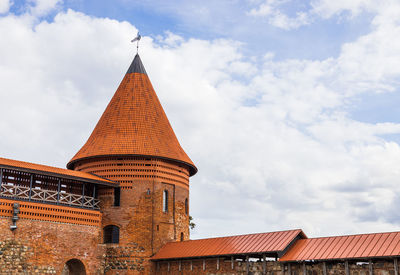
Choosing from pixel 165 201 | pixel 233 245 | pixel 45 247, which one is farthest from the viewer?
pixel 165 201

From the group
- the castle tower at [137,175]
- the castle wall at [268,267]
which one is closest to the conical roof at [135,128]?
the castle tower at [137,175]

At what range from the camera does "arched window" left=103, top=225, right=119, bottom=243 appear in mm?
23369

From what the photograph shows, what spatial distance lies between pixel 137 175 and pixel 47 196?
4222mm

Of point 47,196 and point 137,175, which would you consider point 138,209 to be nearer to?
point 137,175

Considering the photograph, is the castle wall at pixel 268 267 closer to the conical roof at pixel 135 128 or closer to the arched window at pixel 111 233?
the arched window at pixel 111 233

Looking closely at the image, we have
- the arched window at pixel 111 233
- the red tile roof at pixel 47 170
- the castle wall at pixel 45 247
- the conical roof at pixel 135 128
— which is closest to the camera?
the castle wall at pixel 45 247

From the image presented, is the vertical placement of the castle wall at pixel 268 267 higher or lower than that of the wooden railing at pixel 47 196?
lower

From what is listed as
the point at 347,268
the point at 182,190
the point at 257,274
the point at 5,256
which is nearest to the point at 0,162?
the point at 5,256

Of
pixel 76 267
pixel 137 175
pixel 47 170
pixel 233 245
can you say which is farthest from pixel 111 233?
pixel 233 245

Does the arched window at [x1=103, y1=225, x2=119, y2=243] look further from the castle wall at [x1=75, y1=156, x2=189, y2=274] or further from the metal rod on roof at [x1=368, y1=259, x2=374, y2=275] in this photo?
the metal rod on roof at [x1=368, y1=259, x2=374, y2=275]

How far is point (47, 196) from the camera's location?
72.8 ft

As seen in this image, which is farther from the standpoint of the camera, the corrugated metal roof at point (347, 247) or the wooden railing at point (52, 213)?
the wooden railing at point (52, 213)

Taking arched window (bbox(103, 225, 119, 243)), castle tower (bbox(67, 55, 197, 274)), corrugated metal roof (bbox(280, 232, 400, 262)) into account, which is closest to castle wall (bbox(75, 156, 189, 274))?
castle tower (bbox(67, 55, 197, 274))

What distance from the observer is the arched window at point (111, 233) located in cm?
2337
